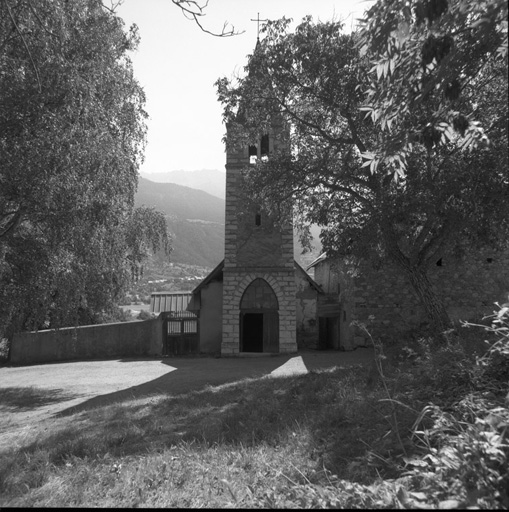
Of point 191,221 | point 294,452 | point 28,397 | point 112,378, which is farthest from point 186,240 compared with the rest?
point 294,452

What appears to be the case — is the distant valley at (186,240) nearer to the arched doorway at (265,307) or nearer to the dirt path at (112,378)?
the arched doorway at (265,307)

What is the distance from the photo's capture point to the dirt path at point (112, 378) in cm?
1064

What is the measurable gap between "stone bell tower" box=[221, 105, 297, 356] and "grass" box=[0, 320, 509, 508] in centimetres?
1001

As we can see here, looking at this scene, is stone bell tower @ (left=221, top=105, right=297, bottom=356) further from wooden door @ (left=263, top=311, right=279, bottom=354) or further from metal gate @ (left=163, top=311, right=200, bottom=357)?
metal gate @ (left=163, top=311, right=200, bottom=357)

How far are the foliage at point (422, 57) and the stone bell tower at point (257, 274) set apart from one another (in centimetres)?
1377

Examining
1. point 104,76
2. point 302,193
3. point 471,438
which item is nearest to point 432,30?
point 471,438

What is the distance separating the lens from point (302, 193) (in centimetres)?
1352

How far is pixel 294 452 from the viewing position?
5.44 m

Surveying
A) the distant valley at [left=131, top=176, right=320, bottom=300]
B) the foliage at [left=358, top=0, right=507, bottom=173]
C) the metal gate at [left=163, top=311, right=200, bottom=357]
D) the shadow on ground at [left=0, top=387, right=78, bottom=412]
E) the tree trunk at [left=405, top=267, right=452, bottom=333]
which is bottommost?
the shadow on ground at [left=0, top=387, right=78, bottom=412]

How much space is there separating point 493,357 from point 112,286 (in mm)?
9496

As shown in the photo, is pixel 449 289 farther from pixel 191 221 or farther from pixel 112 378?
pixel 191 221

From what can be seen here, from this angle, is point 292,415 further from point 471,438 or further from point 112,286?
point 112,286

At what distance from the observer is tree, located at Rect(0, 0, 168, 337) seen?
8.77 m

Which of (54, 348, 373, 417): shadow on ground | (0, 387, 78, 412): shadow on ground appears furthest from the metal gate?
(0, 387, 78, 412): shadow on ground
